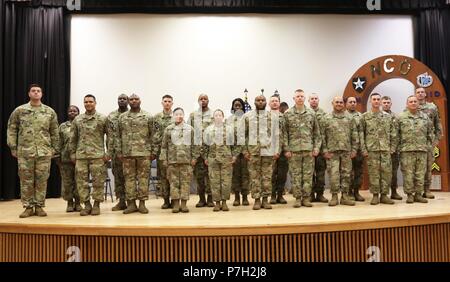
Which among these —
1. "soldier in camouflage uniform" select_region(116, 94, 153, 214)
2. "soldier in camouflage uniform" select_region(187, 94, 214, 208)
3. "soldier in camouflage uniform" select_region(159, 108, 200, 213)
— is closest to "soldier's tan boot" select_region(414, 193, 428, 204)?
"soldier in camouflage uniform" select_region(187, 94, 214, 208)

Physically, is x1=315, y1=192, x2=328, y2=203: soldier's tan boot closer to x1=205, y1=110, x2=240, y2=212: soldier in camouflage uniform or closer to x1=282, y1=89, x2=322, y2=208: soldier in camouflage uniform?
x1=282, y1=89, x2=322, y2=208: soldier in camouflage uniform

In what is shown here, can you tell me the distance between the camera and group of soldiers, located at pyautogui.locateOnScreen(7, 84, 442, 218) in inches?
194

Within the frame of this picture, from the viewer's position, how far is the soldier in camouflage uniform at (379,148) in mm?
5609

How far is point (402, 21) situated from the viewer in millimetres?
8797

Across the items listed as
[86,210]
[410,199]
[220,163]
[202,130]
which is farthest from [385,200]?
[86,210]

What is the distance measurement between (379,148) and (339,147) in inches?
22.1

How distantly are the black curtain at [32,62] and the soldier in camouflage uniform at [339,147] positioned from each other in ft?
17.3

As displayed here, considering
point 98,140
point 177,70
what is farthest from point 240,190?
point 177,70

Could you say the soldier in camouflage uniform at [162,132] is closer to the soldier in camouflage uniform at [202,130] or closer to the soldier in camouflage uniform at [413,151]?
the soldier in camouflage uniform at [202,130]

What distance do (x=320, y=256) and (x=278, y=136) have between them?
1.89 meters

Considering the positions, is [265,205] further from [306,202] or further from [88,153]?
[88,153]

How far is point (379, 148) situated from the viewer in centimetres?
559
